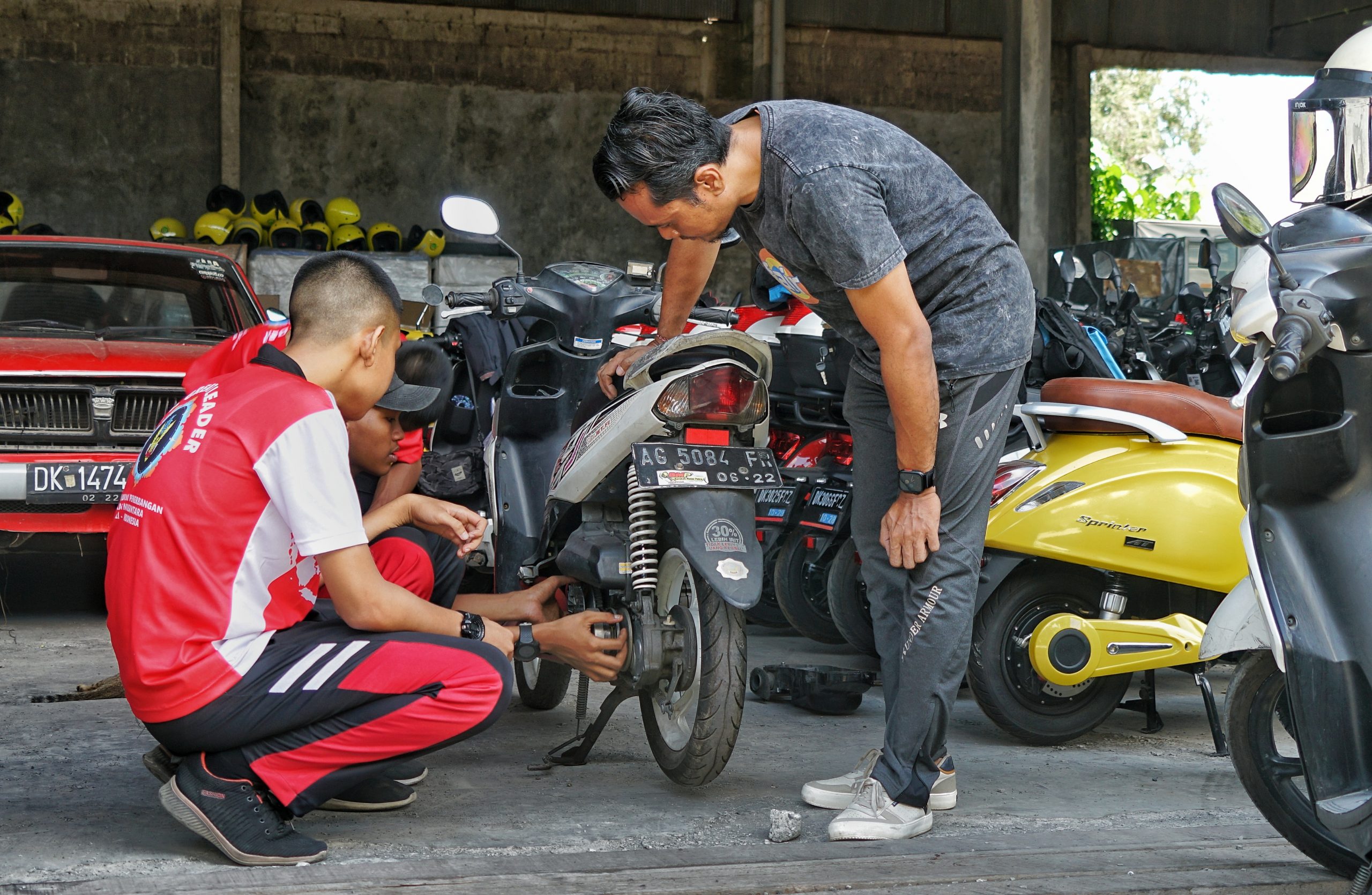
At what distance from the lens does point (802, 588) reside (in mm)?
5160

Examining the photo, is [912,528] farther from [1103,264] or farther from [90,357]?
[90,357]

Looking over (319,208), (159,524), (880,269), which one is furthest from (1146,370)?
(319,208)

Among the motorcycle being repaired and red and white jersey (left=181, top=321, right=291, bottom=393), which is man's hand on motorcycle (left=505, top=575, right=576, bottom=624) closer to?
the motorcycle being repaired

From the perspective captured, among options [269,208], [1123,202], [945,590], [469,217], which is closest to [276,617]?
[945,590]

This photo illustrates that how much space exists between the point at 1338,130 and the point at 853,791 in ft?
6.01

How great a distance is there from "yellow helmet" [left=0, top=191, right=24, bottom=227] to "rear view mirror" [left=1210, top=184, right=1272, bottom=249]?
1264 cm

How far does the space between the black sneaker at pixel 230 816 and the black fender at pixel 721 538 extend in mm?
1037

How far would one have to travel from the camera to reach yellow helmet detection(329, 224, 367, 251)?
14055 mm

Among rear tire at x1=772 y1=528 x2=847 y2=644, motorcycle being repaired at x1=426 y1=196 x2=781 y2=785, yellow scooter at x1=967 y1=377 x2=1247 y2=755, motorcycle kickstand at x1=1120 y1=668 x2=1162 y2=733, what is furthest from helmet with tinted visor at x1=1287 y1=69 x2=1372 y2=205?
rear tire at x1=772 y1=528 x2=847 y2=644

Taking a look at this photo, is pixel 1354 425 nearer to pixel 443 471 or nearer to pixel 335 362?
pixel 335 362

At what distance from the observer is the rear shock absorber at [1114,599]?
4184 mm

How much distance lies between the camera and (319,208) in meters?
14.6

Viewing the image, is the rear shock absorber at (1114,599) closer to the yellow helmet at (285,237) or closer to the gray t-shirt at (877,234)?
the gray t-shirt at (877,234)

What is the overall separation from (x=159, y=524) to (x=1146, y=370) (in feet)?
12.7
